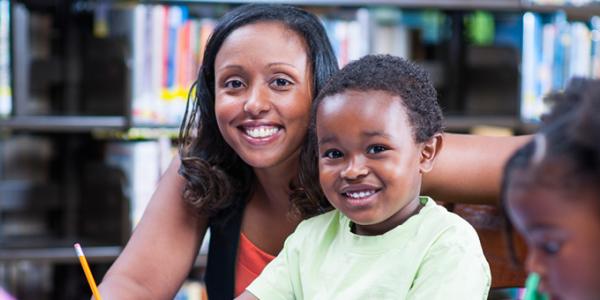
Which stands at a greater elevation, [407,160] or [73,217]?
[407,160]

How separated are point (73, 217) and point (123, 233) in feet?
0.71

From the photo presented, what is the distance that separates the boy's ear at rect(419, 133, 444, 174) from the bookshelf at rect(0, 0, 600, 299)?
1724 mm

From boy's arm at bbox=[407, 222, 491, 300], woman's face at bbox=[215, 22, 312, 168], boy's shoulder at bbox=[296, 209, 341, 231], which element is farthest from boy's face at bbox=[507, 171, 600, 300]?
woman's face at bbox=[215, 22, 312, 168]

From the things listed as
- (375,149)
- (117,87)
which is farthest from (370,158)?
(117,87)

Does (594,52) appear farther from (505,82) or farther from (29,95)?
(29,95)

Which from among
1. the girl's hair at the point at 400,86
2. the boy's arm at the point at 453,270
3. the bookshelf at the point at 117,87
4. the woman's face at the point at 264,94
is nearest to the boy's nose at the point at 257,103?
the woman's face at the point at 264,94

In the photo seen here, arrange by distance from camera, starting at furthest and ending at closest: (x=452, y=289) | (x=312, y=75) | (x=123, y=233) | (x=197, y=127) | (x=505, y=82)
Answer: (x=505, y=82) < (x=123, y=233) < (x=197, y=127) < (x=312, y=75) < (x=452, y=289)

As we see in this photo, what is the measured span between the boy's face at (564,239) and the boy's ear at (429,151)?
0.48 m

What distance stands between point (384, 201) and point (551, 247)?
0.46 m

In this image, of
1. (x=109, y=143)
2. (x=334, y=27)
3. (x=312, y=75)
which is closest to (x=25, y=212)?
(x=109, y=143)

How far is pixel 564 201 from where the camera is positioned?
45cm

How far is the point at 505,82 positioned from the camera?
9.34 ft

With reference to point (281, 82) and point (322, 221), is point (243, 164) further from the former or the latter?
point (322, 221)

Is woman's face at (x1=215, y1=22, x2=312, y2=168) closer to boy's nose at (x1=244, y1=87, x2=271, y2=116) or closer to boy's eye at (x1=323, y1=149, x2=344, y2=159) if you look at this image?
boy's nose at (x1=244, y1=87, x2=271, y2=116)
